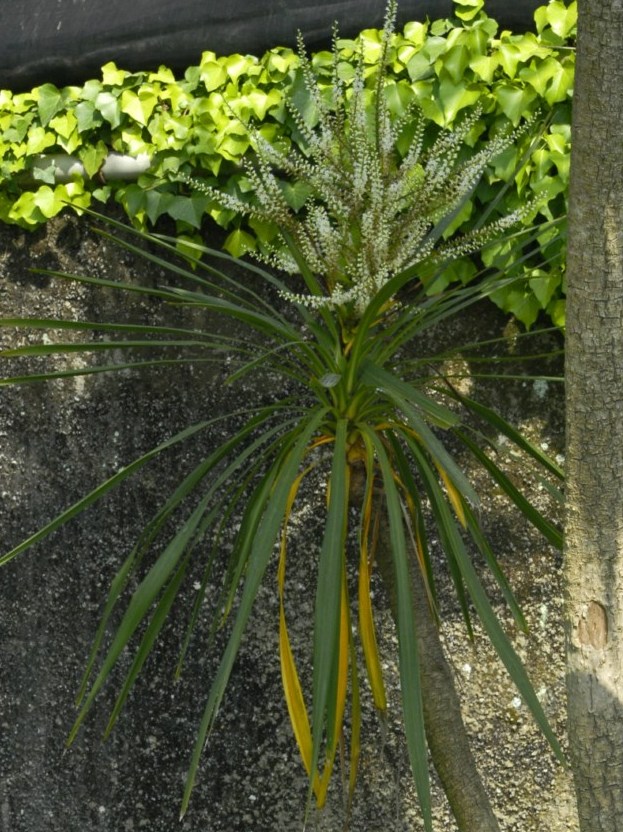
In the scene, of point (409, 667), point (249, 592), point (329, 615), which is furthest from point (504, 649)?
point (249, 592)

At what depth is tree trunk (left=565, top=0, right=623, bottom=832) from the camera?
55.2 inches

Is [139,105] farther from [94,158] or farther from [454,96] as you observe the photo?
[454,96]

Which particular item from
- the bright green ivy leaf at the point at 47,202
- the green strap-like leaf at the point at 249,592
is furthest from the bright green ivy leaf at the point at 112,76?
the green strap-like leaf at the point at 249,592

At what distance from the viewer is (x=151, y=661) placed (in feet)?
8.27

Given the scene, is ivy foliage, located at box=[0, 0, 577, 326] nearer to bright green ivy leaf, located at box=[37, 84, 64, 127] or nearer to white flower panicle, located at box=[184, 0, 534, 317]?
bright green ivy leaf, located at box=[37, 84, 64, 127]

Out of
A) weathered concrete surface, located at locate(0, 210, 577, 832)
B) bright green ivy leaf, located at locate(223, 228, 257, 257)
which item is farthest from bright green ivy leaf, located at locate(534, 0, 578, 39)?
bright green ivy leaf, located at locate(223, 228, 257, 257)

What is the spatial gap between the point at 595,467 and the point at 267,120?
4.25 feet

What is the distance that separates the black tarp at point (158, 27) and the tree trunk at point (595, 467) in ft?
3.55

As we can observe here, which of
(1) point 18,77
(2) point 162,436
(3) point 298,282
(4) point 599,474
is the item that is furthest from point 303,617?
(1) point 18,77

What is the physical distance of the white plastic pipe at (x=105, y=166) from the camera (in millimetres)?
2488

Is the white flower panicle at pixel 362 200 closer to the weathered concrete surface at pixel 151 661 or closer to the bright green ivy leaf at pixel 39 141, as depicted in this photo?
the weathered concrete surface at pixel 151 661

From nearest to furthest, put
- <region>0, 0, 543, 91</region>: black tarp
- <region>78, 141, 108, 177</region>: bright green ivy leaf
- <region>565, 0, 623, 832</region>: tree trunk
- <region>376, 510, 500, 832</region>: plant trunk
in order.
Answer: <region>565, 0, 623, 832</region>: tree trunk → <region>376, 510, 500, 832</region>: plant trunk → <region>0, 0, 543, 91</region>: black tarp → <region>78, 141, 108, 177</region>: bright green ivy leaf

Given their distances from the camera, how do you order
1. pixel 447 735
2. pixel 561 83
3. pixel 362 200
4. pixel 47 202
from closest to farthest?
pixel 362 200, pixel 447 735, pixel 561 83, pixel 47 202

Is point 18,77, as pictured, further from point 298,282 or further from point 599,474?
point 599,474
